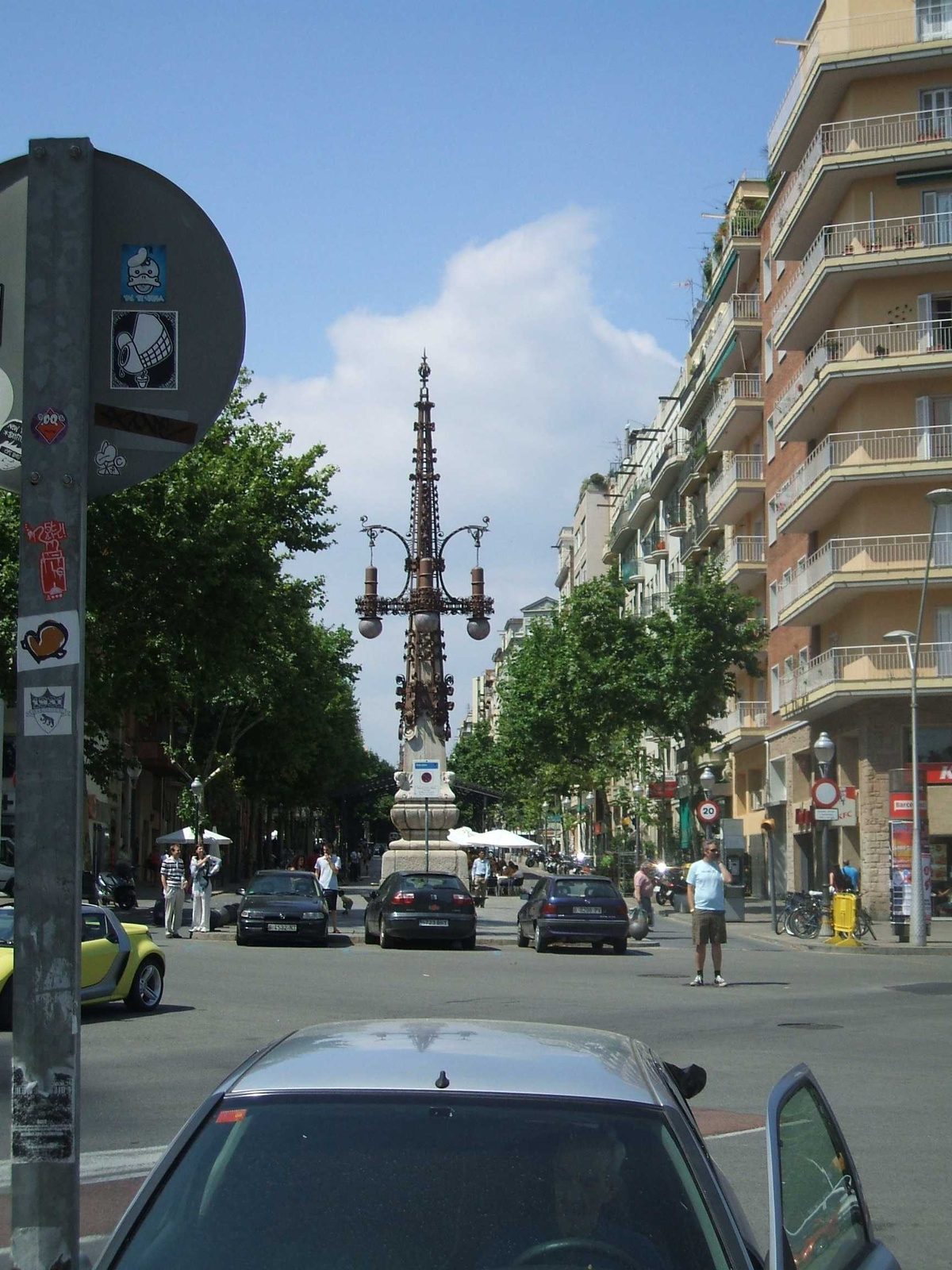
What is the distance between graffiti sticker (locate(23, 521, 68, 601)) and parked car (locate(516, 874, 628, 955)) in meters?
26.3

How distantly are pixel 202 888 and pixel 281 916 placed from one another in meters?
3.80

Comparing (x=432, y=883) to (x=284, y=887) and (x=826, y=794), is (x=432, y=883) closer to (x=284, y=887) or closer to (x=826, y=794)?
(x=284, y=887)

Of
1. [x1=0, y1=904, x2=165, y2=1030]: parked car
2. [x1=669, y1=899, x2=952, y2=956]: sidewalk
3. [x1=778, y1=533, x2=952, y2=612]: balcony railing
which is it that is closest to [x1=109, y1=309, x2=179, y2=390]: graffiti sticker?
[x1=0, y1=904, x2=165, y2=1030]: parked car

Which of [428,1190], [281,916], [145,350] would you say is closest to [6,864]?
[281,916]

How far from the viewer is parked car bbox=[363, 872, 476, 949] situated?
96.3ft

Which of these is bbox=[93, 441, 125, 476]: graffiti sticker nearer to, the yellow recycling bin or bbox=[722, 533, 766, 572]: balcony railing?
the yellow recycling bin

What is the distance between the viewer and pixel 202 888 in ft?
108

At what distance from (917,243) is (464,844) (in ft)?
85.8

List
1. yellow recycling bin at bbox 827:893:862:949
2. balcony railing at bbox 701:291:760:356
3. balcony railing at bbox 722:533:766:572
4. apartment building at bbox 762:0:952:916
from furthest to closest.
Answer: balcony railing at bbox 701:291:760:356 → balcony railing at bbox 722:533:766:572 → apartment building at bbox 762:0:952:916 → yellow recycling bin at bbox 827:893:862:949

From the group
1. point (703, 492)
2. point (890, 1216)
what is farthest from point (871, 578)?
point (890, 1216)

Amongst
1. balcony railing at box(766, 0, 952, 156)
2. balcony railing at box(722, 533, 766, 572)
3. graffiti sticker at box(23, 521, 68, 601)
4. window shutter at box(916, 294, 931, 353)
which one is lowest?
graffiti sticker at box(23, 521, 68, 601)

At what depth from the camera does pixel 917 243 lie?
1608 inches

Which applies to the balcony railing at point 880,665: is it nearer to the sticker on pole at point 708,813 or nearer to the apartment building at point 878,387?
the apartment building at point 878,387

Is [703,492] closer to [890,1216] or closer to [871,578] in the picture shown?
[871,578]
